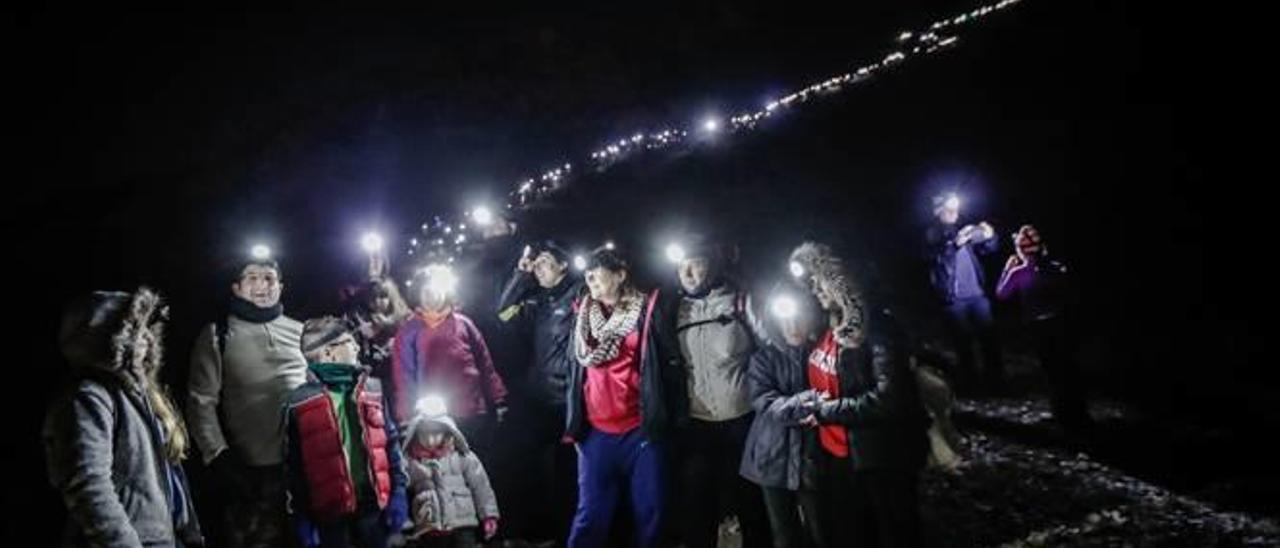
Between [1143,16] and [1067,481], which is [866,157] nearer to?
[1143,16]

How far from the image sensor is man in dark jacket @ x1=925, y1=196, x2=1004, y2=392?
8469 millimetres

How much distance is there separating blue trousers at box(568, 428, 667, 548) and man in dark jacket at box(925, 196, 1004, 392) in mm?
5304

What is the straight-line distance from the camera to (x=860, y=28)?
1194cm

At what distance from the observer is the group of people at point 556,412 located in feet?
13.1

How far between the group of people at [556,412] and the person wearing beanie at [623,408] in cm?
2

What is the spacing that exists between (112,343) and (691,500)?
352 centimetres

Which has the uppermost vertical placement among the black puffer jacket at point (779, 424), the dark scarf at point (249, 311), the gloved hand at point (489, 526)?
the dark scarf at point (249, 311)

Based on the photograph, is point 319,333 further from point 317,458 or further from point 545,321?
point 545,321

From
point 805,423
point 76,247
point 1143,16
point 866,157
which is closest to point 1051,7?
point 1143,16

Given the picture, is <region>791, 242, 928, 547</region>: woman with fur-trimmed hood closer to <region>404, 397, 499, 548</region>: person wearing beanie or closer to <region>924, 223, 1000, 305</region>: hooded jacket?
<region>404, 397, 499, 548</region>: person wearing beanie

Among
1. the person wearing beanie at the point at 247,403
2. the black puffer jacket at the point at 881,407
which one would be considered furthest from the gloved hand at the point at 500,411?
the black puffer jacket at the point at 881,407

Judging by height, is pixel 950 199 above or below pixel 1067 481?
above

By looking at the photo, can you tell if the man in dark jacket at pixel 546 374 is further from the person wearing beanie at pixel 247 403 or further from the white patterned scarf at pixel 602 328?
the person wearing beanie at pixel 247 403

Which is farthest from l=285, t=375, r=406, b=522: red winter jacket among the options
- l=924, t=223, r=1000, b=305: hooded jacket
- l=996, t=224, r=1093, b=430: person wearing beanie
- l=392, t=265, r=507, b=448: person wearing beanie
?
l=924, t=223, r=1000, b=305: hooded jacket
